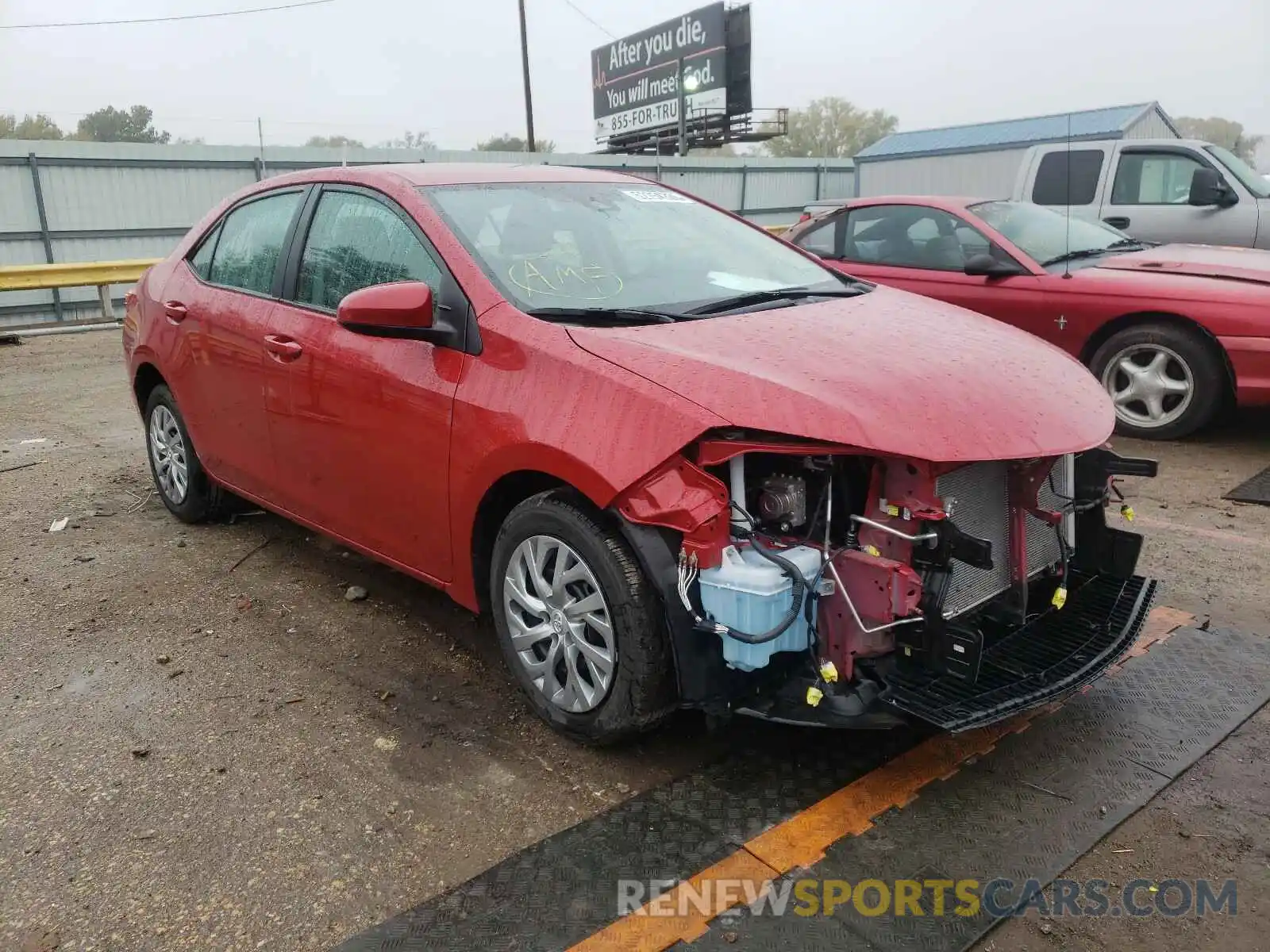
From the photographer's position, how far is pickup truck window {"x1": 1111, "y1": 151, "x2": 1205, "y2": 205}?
28.0ft

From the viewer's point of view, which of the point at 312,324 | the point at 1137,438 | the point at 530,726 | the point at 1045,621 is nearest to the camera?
the point at 1045,621

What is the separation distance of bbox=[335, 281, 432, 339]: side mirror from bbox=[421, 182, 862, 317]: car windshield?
24 centimetres

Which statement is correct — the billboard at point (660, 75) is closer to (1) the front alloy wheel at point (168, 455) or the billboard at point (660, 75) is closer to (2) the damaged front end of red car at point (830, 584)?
(1) the front alloy wheel at point (168, 455)

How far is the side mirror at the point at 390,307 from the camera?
3074 mm

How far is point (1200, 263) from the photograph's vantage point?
639 cm

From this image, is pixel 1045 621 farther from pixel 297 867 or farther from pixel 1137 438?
pixel 1137 438

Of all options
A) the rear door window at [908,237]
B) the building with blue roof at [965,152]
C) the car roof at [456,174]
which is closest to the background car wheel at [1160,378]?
the rear door window at [908,237]

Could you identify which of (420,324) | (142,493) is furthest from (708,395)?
(142,493)

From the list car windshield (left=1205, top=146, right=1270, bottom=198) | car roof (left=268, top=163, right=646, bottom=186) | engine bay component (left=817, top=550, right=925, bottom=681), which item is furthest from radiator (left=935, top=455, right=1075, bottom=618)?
car windshield (left=1205, top=146, right=1270, bottom=198)

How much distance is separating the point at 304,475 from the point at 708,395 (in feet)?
6.62

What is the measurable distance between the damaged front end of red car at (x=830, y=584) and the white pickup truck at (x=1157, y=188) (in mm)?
6784

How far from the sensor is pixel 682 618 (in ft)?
8.60

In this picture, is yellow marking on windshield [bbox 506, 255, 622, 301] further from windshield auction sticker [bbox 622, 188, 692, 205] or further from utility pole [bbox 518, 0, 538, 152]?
utility pole [bbox 518, 0, 538, 152]

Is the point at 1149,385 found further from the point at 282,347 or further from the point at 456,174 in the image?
the point at 282,347
